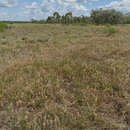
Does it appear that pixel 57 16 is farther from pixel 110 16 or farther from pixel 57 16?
pixel 110 16

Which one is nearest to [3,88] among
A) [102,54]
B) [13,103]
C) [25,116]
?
[13,103]

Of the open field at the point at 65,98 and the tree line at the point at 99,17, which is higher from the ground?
the tree line at the point at 99,17

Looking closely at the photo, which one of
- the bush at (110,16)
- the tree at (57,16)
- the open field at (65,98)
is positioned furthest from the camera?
the tree at (57,16)

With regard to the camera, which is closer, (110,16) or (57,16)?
(110,16)

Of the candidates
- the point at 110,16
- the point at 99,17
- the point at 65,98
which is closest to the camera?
the point at 65,98

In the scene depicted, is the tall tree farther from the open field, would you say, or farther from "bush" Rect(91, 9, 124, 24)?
the open field

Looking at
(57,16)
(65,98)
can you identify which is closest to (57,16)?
(57,16)

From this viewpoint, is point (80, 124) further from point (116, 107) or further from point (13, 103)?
point (13, 103)

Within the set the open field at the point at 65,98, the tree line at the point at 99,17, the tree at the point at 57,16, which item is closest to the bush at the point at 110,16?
the tree line at the point at 99,17

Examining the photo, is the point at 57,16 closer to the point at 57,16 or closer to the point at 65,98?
the point at 57,16

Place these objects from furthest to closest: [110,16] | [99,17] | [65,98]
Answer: [99,17], [110,16], [65,98]

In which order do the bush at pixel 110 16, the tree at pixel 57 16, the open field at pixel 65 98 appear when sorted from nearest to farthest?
the open field at pixel 65 98, the bush at pixel 110 16, the tree at pixel 57 16

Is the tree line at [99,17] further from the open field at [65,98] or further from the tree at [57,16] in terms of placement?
the open field at [65,98]

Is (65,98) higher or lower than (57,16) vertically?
lower
